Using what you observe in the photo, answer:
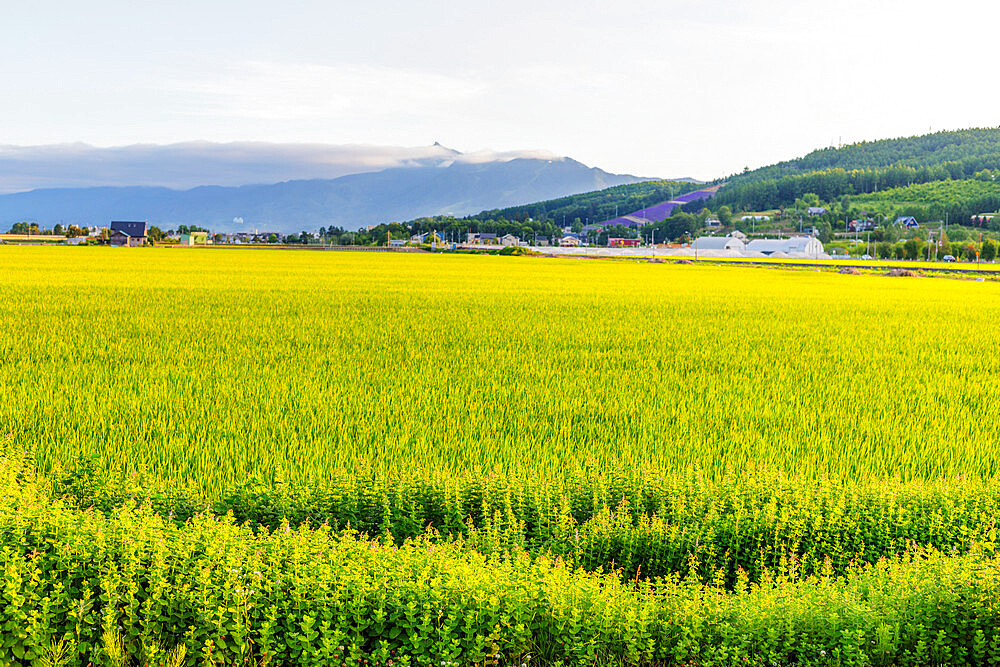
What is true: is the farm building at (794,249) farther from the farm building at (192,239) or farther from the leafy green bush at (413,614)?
the leafy green bush at (413,614)

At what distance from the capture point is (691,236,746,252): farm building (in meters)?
145

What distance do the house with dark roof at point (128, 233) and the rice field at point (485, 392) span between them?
125 metres

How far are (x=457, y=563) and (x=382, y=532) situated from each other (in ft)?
5.12

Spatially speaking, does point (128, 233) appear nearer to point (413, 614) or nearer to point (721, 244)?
point (721, 244)

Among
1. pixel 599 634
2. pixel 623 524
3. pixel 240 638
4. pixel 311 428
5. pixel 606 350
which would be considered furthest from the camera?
pixel 606 350

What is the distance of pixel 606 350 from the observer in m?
15.3

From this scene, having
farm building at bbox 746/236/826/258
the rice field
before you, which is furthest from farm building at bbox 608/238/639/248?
the rice field

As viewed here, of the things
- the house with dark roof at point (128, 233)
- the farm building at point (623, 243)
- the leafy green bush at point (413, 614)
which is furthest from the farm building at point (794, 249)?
the leafy green bush at point (413, 614)

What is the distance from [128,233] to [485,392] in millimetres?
157958

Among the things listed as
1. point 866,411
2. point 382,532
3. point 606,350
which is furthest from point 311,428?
point 606,350

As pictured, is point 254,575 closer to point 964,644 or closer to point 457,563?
point 457,563

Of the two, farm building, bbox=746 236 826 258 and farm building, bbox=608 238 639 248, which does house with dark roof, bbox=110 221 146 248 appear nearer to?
farm building, bbox=608 238 639 248

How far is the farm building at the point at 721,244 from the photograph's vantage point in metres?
145

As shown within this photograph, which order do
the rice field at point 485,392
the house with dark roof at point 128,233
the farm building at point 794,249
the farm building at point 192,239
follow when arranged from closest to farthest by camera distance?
the rice field at point 485,392, the house with dark roof at point 128,233, the farm building at point 794,249, the farm building at point 192,239
